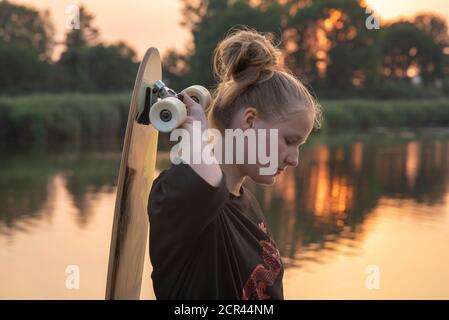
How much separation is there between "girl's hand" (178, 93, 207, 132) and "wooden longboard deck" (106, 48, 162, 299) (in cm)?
8

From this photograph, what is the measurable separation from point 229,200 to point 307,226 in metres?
7.68

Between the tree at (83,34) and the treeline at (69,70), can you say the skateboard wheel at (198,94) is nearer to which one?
the treeline at (69,70)

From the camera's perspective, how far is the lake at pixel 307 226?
6402 millimetres

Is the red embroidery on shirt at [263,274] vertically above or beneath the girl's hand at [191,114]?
beneath

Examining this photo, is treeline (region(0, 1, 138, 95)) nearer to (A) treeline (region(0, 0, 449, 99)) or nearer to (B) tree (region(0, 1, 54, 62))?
(A) treeline (region(0, 0, 449, 99))

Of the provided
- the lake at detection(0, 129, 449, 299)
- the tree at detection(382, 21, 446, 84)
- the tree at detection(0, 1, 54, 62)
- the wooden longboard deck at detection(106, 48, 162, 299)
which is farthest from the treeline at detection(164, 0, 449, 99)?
the wooden longboard deck at detection(106, 48, 162, 299)

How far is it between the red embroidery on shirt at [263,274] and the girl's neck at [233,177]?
Result: 97 millimetres

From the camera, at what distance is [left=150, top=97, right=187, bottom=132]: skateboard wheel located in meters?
1.35

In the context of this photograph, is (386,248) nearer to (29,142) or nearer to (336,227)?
(336,227)

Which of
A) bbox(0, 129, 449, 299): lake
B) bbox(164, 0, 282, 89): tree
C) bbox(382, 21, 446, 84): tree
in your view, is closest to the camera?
bbox(0, 129, 449, 299): lake

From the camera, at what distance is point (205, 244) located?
1.43m

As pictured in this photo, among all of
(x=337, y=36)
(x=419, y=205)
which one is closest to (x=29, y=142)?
(x=419, y=205)

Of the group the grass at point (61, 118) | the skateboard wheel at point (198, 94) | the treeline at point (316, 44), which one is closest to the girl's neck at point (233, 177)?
the skateboard wheel at point (198, 94)

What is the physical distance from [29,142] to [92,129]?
214 centimetres
